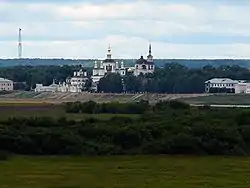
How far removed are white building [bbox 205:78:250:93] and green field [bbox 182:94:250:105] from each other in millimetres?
21365

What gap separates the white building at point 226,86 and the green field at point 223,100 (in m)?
21.4

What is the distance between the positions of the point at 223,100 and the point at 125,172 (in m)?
81.6

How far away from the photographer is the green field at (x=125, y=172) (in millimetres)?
37500

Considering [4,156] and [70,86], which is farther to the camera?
[70,86]

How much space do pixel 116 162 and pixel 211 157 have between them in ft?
27.5

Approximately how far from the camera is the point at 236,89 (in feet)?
525

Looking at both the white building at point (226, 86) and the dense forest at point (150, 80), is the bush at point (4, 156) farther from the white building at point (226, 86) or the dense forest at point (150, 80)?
the dense forest at point (150, 80)

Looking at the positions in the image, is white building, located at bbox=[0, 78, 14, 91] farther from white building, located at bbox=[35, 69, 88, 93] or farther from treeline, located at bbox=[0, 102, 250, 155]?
treeline, located at bbox=[0, 102, 250, 155]

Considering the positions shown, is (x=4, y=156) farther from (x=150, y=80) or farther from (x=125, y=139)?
(x=150, y=80)

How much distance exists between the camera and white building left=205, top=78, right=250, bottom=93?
6161 inches

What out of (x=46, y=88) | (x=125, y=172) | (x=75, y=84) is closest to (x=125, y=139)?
(x=125, y=172)

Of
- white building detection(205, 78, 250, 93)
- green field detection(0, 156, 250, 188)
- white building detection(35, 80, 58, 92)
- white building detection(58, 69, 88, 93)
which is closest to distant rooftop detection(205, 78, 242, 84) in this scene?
white building detection(205, 78, 250, 93)

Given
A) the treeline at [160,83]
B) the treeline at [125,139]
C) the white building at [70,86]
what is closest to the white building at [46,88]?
the white building at [70,86]

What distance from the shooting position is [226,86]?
163 m
